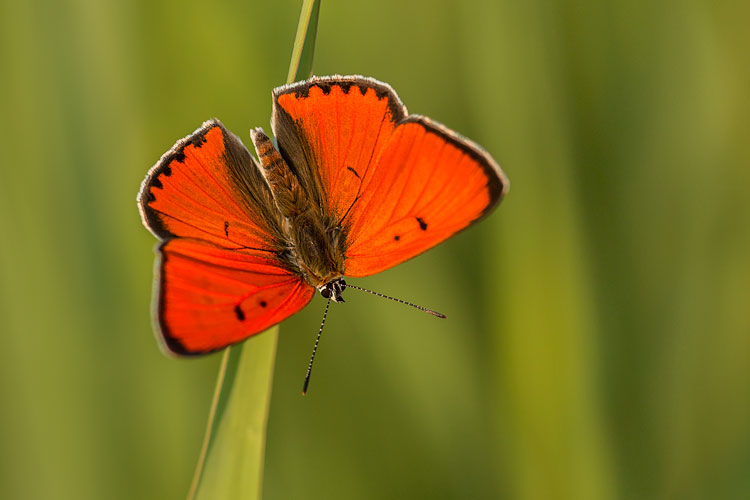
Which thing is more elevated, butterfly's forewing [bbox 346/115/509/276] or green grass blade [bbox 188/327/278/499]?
butterfly's forewing [bbox 346/115/509/276]

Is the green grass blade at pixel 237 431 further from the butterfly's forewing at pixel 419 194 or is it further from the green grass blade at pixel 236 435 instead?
the butterfly's forewing at pixel 419 194

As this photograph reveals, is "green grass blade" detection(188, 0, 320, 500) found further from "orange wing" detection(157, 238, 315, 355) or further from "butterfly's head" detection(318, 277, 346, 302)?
"butterfly's head" detection(318, 277, 346, 302)

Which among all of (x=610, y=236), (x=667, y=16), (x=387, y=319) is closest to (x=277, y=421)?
(x=387, y=319)

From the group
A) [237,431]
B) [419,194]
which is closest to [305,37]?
[419,194]

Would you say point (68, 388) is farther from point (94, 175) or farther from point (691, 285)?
point (691, 285)

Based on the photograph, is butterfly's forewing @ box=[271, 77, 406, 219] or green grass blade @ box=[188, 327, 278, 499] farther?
butterfly's forewing @ box=[271, 77, 406, 219]

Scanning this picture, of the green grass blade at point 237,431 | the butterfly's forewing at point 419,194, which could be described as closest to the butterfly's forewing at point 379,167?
the butterfly's forewing at point 419,194

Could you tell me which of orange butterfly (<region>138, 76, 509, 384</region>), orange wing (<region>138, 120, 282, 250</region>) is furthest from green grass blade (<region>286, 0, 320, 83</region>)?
orange wing (<region>138, 120, 282, 250</region>)
